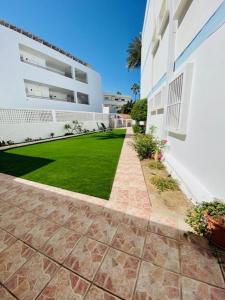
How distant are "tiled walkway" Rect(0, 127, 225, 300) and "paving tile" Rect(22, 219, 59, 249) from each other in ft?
0.05

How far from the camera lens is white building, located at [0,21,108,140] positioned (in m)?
11.7

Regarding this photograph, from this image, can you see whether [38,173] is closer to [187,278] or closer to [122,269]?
[122,269]

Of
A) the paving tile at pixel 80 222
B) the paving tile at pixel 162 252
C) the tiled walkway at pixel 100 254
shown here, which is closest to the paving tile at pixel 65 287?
the tiled walkway at pixel 100 254

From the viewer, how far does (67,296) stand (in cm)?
134

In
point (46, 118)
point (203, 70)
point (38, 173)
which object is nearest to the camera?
point (203, 70)

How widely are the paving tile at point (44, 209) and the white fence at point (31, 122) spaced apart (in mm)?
9792

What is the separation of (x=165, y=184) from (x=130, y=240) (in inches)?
77.1

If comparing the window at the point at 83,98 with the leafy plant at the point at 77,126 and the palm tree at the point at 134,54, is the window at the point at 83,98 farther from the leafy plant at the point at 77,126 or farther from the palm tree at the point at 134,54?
the leafy plant at the point at 77,126

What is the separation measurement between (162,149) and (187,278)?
4.19 m

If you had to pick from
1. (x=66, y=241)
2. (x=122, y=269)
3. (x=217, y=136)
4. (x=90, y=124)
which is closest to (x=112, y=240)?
(x=122, y=269)

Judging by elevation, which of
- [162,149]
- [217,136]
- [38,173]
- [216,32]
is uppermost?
[216,32]

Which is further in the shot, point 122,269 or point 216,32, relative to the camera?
point 216,32

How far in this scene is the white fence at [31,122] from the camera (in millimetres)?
10180

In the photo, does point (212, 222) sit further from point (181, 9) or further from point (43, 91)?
point (43, 91)
